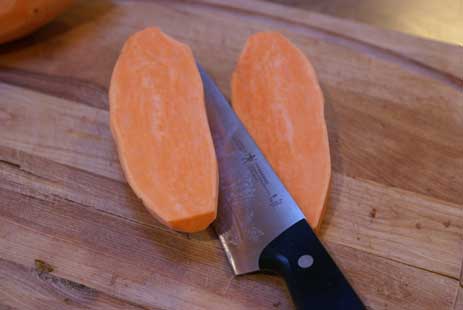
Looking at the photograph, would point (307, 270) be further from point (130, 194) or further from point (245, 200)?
point (130, 194)

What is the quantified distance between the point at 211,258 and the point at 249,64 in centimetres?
48

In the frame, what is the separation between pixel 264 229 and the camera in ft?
3.30

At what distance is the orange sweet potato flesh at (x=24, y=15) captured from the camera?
1.32 m

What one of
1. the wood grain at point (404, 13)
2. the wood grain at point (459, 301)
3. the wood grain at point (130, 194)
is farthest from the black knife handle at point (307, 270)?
the wood grain at point (404, 13)

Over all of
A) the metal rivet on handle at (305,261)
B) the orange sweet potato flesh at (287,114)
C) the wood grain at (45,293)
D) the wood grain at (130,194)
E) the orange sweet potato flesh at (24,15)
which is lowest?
the wood grain at (45,293)

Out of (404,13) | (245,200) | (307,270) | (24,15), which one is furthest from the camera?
(404,13)

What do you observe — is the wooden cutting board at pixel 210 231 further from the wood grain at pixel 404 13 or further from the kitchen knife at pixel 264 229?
the wood grain at pixel 404 13

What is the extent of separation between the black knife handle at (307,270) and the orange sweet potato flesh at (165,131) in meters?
0.14

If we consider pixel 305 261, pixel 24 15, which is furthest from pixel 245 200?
pixel 24 15

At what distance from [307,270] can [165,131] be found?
389 mm

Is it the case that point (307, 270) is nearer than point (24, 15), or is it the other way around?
point (307, 270)

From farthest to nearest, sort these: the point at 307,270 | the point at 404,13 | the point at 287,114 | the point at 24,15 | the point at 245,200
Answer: the point at 404,13
the point at 24,15
the point at 287,114
the point at 245,200
the point at 307,270

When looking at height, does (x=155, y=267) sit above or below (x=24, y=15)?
below

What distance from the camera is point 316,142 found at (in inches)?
43.9
